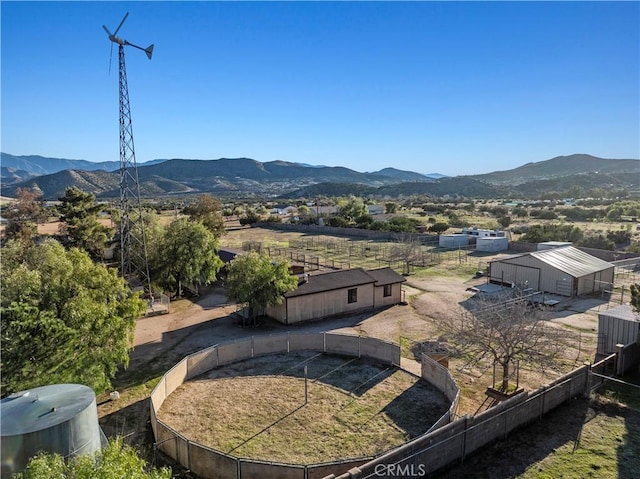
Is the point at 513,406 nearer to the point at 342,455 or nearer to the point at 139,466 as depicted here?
the point at 342,455

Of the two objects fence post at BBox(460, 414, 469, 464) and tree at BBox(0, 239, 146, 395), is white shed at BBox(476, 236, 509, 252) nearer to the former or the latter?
fence post at BBox(460, 414, 469, 464)

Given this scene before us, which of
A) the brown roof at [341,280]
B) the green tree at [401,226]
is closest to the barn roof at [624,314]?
the brown roof at [341,280]

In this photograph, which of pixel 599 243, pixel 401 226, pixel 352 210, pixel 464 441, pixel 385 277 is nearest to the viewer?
pixel 464 441

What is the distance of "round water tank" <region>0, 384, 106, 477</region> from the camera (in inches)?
356

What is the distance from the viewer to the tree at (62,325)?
12.9 m

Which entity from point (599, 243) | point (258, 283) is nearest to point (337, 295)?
point (258, 283)

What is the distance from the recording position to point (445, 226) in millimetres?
68438

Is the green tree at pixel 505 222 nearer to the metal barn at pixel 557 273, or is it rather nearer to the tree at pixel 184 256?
the metal barn at pixel 557 273

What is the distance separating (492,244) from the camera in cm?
4991

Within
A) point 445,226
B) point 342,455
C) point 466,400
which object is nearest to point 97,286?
point 342,455

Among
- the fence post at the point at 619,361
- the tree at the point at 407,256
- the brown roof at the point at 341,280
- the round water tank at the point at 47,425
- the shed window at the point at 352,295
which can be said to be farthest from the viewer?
the tree at the point at 407,256

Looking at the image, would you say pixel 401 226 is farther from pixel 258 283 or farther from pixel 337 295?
pixel 258 283
